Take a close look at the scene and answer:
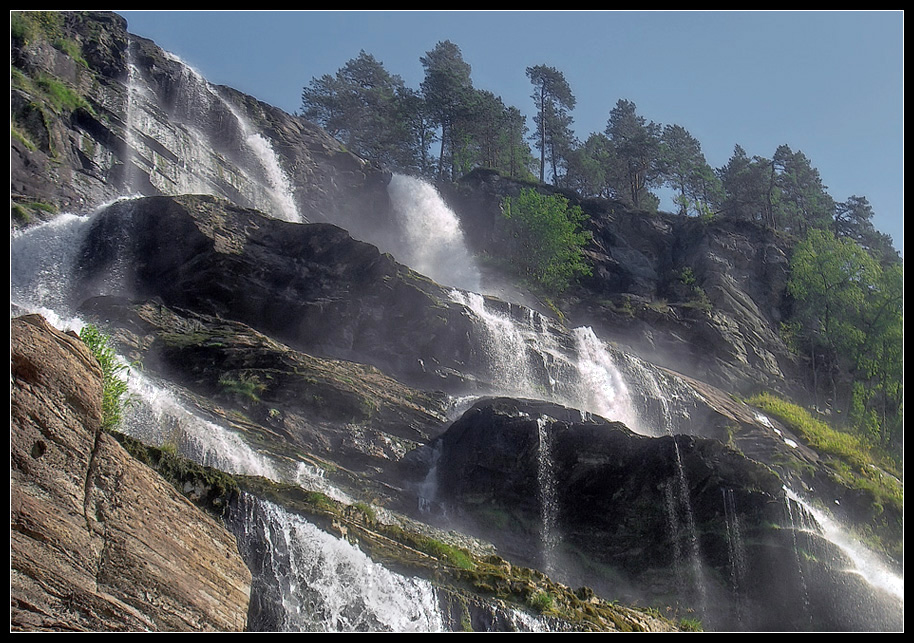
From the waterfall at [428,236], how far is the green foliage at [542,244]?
3.12 meters

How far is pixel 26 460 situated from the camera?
808 cm

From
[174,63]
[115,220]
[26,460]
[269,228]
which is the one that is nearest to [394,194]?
[174,63]

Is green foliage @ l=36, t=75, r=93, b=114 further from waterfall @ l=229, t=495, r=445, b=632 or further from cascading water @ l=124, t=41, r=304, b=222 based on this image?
waterfall @ l=229, t=495, r=445, b=632

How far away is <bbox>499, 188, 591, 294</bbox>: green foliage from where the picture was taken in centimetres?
4528

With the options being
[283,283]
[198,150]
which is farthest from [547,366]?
[198,150]

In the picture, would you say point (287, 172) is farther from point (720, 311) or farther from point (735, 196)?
point (735, 196)

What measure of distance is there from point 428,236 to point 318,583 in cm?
3972

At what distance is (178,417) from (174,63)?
3679cm

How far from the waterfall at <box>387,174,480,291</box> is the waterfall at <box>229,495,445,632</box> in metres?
32.0

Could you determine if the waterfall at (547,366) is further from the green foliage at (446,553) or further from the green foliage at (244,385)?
the green foliage at (446,553)

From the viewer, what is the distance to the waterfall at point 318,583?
37.3 feet

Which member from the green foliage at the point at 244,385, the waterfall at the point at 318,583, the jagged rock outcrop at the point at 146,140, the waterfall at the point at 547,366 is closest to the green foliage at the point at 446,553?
the waterfall at the point at 318,583

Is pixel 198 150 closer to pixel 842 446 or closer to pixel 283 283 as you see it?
pixel 283 283

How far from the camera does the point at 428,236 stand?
50.2 metres
